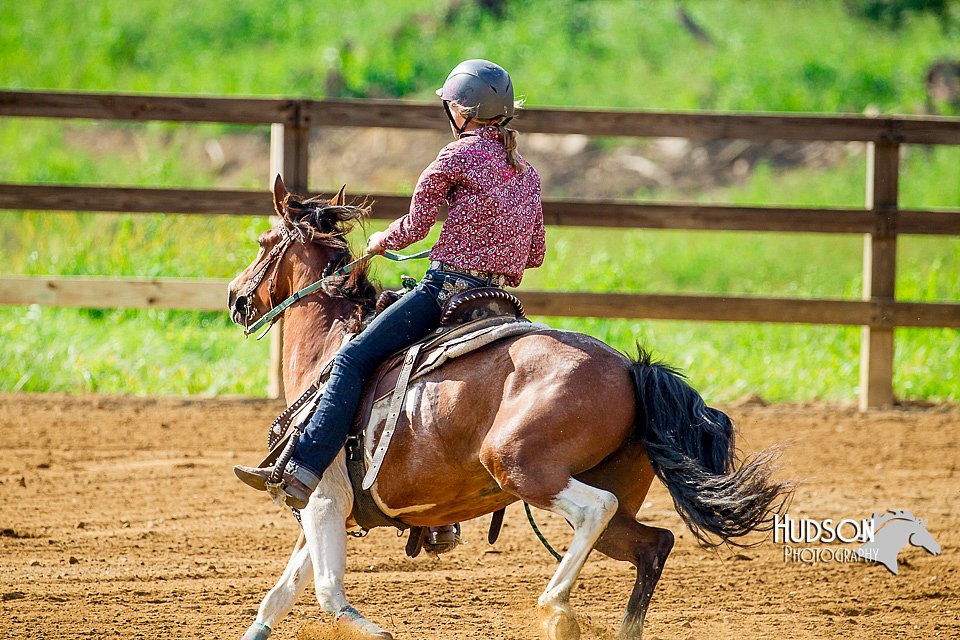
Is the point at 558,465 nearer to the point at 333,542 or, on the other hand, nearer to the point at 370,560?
the point at 333,542

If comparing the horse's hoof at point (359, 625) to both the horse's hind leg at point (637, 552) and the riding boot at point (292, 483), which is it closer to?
the riding boot at point (292, 483)

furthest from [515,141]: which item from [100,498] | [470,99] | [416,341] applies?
[100,498]

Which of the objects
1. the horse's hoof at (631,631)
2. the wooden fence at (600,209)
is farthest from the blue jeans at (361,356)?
the wooden fence at (600,209)

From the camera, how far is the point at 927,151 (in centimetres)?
1678

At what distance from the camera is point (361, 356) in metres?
4.03

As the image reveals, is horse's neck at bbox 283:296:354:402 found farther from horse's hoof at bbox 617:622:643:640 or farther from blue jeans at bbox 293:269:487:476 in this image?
horse's hoof at bbox 617:622:643:640

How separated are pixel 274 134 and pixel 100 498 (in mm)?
3502

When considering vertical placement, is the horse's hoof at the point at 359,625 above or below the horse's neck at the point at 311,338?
below

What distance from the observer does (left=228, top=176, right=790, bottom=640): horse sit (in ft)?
12.0

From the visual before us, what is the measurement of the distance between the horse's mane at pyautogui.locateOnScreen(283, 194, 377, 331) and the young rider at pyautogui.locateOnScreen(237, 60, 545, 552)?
336 millimetres

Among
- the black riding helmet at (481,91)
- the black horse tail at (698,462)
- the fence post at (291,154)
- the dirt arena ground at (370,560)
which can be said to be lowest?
the dirt arena ground at (370,560)

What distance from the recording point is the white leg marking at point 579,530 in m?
3.57

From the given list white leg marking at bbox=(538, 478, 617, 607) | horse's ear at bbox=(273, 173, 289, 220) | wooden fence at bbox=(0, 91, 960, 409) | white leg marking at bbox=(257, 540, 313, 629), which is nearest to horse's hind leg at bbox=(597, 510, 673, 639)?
white leg marking at bbox=(538, 478, 617, 607)

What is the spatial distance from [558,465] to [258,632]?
1277 millimetres
